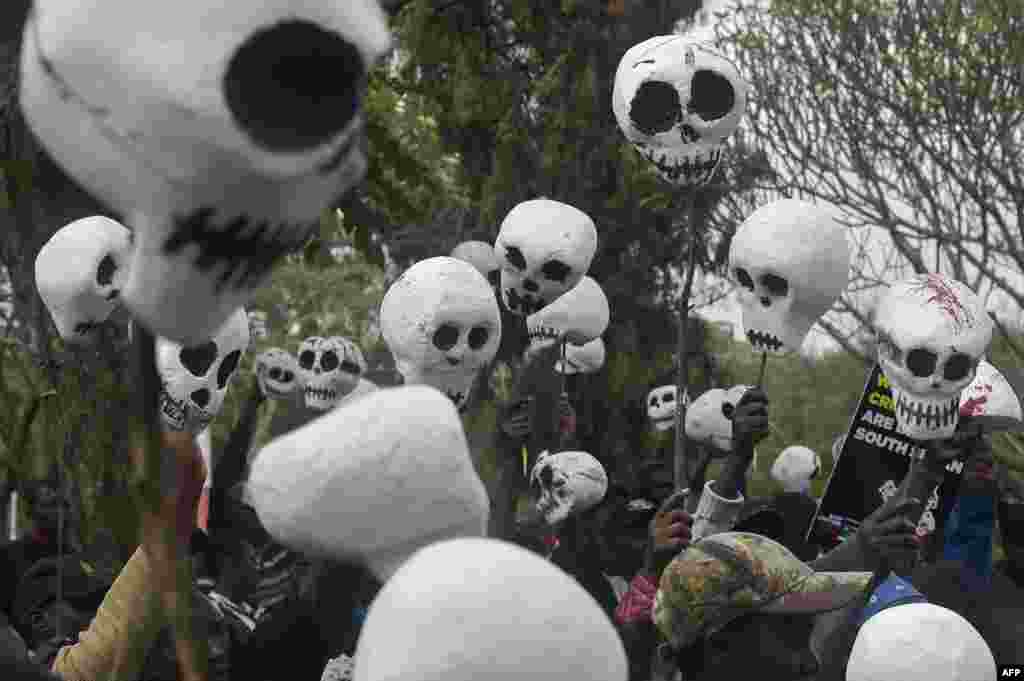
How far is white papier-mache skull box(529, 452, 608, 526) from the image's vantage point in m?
6.04

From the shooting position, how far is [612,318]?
45.9ft

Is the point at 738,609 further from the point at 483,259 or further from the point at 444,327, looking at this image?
the point at 483,259

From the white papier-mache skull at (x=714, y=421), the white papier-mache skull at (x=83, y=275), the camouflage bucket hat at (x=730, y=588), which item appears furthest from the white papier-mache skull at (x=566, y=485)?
the camouflage bucket hat at (x=730, y=588)

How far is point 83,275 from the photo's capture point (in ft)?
18.4

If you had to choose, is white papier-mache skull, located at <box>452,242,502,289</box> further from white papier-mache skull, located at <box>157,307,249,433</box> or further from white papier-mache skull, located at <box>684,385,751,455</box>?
white papier-mache skull, located at <box>157,307,249,433</box>

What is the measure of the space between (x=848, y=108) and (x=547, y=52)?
8.54 feet

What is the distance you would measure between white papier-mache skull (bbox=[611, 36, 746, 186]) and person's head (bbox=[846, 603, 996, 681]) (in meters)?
2.45

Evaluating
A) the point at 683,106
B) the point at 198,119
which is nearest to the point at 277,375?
the point at 683,106

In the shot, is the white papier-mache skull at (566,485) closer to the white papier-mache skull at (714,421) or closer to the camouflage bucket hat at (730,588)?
the white papier-mache skull at (714,421)

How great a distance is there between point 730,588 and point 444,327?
186 centimetres

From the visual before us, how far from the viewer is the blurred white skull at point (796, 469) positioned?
1068 centimetres

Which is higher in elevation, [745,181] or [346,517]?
[346,517]

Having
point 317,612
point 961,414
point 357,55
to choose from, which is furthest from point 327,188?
point 961,414

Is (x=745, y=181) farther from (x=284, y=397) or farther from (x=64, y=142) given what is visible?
(x=64, y=142)
